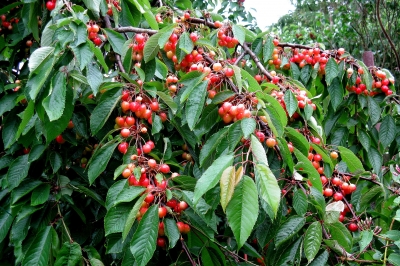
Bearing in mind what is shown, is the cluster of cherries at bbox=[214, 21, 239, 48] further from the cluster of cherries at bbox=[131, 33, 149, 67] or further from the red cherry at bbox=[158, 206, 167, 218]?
the red cherry at bbox=[158, 206, 167, 218]

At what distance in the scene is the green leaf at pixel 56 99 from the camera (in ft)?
4.03

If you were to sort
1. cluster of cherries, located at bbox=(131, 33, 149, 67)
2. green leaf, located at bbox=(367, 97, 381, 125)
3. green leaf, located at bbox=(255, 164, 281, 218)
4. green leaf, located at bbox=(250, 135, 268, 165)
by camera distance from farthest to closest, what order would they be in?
green leaf, located at bbox=(367, 97, 381, 125)
cluster of cherries, located at bbox=(131, 33, 149, 67)
green leaf, located at bbox=(250, 135, 268, 165)
green leaf, located at bbox=(255, 164, 281, 218)

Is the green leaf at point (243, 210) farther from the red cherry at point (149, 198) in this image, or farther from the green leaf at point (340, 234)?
the green leaf at point (340, 234)

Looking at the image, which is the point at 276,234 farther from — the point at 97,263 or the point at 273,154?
the point at 97,263

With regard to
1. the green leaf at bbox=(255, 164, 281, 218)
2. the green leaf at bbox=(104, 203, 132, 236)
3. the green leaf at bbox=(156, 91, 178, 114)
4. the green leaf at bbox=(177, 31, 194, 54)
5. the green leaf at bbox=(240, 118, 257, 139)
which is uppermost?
the green leaf at bbox=(177, 31, 194, 54)

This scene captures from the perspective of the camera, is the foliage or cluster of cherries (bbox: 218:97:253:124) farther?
the foliage

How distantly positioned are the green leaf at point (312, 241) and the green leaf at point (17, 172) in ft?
3.19

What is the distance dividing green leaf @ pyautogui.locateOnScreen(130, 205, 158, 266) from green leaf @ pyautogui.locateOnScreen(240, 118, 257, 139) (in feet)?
0.95

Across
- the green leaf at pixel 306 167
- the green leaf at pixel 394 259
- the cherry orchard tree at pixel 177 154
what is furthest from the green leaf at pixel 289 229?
the green leaf at pixel 394 259

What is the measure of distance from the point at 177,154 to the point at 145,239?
52 cm

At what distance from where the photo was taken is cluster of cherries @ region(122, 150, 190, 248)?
1.14 metres

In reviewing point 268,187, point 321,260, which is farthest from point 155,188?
point 321,260

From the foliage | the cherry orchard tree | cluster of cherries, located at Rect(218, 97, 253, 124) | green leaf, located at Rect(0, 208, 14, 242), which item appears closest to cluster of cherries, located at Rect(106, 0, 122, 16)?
the cherry orchard tree

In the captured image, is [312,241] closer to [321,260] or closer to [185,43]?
[321,260]
